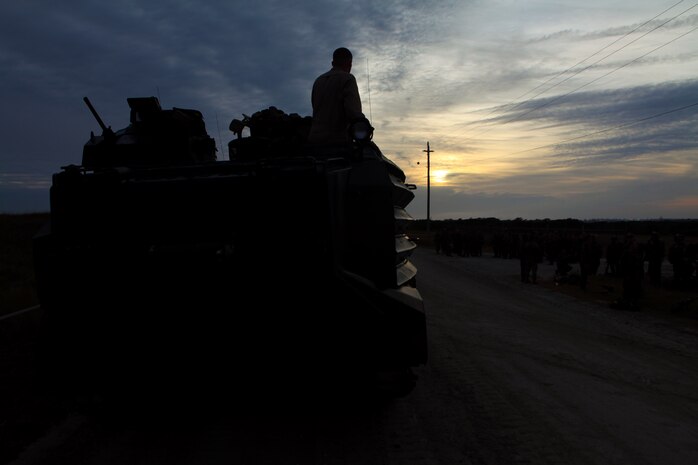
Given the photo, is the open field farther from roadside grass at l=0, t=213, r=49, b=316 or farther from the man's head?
the man's head

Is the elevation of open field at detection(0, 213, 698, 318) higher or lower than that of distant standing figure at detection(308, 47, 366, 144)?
lower

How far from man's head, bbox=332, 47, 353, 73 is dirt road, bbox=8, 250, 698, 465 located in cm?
329

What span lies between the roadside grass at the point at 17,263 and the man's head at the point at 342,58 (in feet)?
21.4

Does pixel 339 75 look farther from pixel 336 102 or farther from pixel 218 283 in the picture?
pixel 218 283

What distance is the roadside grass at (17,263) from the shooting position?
13.9 metres

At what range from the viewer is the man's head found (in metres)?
5.88

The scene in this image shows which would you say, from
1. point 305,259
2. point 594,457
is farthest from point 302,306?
point 594,457

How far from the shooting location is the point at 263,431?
15.8ft

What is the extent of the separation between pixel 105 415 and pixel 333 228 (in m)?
2.29

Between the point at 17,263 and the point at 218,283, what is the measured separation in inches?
1139

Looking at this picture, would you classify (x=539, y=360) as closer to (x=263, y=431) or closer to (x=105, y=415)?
(x=263, y=431)

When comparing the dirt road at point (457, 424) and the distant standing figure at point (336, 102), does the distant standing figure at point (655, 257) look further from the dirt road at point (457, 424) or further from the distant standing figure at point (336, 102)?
the distant standing figure at point (336, 102)

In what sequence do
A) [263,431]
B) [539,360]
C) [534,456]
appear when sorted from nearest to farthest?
[534,456] < [263,431] < [539,360]

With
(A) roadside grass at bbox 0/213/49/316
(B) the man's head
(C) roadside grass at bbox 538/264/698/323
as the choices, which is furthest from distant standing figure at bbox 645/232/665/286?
(A) roadside grass at bbox 0/213/49/316
